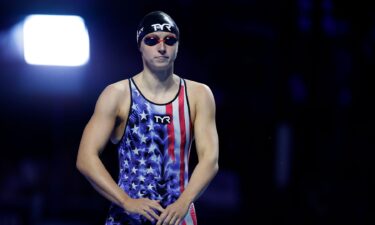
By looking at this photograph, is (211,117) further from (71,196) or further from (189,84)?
(71,196)

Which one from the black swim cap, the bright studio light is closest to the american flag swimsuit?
the black swim cap

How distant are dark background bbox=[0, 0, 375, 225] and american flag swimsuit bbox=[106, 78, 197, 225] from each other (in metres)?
1.71

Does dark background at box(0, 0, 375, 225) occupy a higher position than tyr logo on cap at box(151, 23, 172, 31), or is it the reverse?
tyr logo on cap at box(151, 23, 172, 31)

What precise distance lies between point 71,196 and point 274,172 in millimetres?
1669

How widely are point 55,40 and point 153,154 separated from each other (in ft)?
6.99

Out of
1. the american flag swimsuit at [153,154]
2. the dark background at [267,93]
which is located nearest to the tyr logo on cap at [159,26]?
the american flag swimsuit at [153,154]

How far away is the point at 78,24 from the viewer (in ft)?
15.8

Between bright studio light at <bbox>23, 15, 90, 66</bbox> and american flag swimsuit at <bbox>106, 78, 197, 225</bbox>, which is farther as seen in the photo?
bright studio light at <bbox>23, 15, 90, 66</bbox>

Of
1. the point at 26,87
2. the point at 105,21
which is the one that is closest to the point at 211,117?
the point at 105,21

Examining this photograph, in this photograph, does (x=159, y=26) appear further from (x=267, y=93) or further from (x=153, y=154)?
(x=267, y=93)

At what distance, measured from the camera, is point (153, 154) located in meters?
3.03

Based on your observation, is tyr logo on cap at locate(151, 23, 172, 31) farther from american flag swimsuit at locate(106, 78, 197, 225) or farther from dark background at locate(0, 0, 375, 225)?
dark background at locate(0, 0, 375, 225)

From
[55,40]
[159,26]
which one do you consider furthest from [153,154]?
[55,40]

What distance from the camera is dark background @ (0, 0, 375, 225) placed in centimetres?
486
